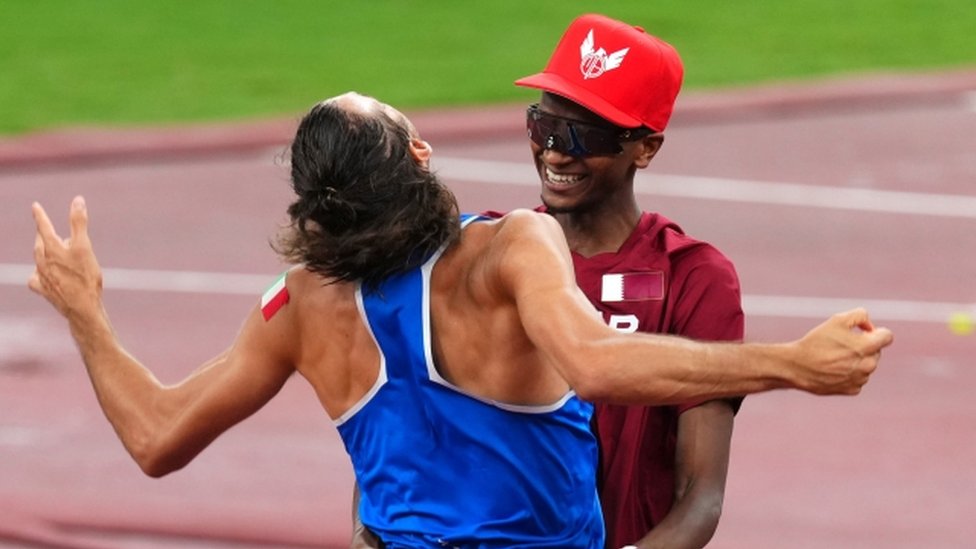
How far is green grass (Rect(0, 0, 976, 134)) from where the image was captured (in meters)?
14.9

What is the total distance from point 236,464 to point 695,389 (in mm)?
5639

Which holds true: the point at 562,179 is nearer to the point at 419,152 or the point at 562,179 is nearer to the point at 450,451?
the point at 419,152

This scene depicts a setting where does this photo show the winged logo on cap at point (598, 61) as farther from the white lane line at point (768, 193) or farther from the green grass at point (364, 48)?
the green grass at point (364, 48)

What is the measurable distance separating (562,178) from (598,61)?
286 mm

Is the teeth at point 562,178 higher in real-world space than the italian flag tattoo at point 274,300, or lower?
higher

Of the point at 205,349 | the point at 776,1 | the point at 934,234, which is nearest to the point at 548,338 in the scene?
the point at 205,349

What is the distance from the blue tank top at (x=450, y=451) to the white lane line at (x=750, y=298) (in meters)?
6.79

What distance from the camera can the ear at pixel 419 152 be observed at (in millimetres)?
4086

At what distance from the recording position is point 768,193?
12.9 metres

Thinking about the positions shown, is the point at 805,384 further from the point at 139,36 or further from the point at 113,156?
the point at 139,36

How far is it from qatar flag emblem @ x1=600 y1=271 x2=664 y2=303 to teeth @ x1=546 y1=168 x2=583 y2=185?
24 cm

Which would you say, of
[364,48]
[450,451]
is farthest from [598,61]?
[364,48]

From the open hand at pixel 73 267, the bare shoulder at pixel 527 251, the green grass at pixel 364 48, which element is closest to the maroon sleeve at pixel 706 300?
the bare shoulder at pixel 527 251

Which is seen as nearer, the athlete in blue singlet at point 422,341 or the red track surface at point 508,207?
the athlete in blue singlet at point 422,341
